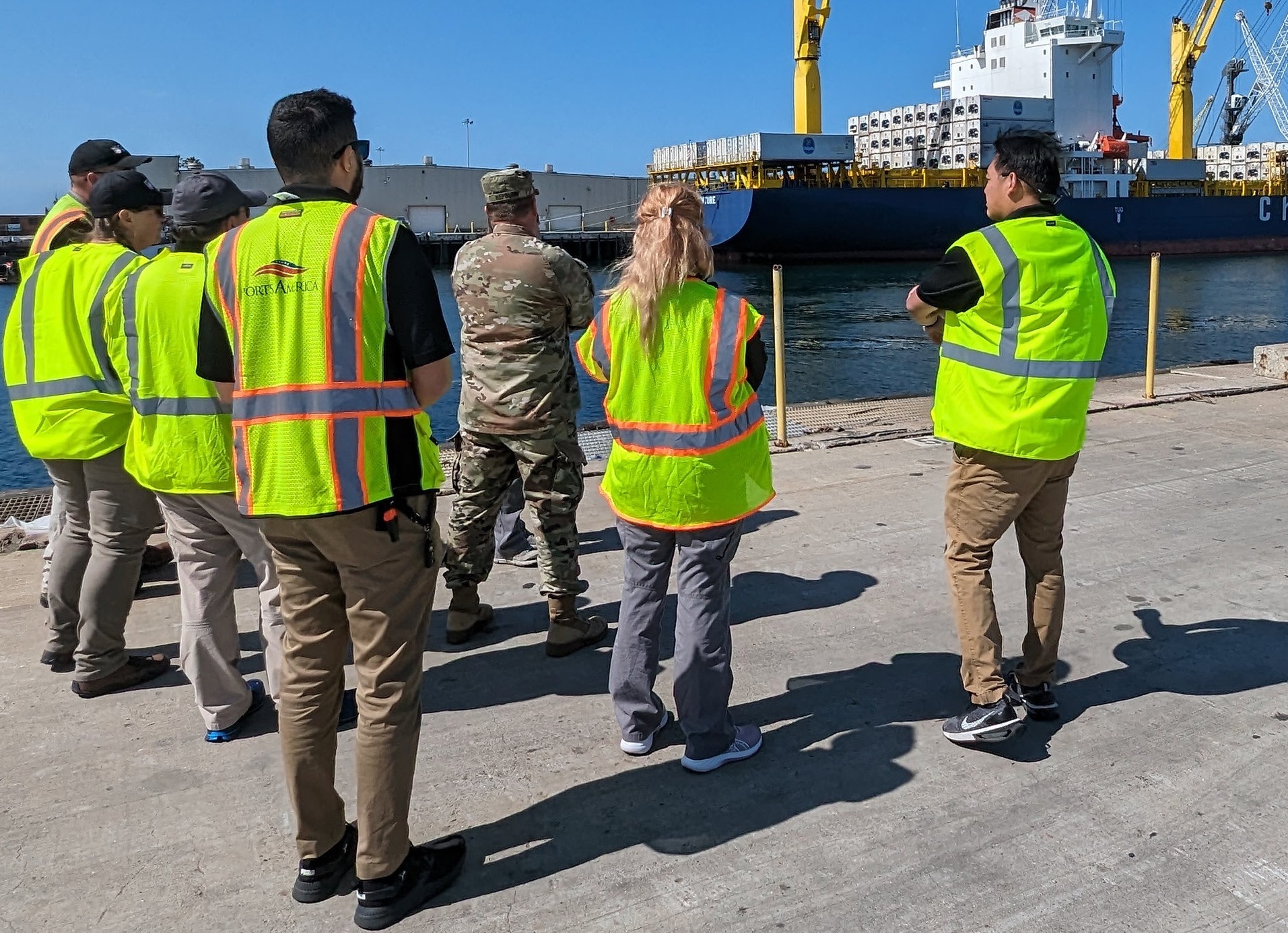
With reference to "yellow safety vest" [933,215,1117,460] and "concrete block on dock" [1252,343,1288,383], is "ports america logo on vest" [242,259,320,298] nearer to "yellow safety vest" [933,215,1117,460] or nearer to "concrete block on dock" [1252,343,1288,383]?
"yellow safety vest" [933,215,1117,460]

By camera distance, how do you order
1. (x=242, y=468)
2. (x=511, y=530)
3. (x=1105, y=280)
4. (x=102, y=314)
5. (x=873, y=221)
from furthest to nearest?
(x=873, y=221) → (x=511, y=530) → (x=102, y=314) → (x=1105, y=280) → (x=242, y=468)

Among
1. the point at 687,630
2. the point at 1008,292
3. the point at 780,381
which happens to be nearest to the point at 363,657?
the point at 687,630

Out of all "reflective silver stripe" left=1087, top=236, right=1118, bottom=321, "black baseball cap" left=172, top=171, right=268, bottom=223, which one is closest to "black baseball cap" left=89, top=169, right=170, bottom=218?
"black baseball cap" left=172, top=171, right=268, bottom=223

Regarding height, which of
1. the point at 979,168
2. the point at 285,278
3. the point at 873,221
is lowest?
the point at 285,278

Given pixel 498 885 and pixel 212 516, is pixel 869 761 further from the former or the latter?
pixel 212 516

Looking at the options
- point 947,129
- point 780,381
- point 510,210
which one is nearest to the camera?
point 510,210

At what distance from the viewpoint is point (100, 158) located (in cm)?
360

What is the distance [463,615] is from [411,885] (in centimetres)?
157

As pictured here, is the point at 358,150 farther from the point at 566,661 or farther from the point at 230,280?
the point at 566,661

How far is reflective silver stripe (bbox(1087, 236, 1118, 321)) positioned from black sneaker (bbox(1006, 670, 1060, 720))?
112 centimetres

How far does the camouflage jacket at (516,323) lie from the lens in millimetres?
3510

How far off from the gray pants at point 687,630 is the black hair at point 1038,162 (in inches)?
49.7

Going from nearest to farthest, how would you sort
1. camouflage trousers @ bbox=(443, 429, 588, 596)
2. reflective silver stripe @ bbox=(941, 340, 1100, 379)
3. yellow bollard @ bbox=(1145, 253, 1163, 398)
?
reflective silver stripe @ bbox=(941, 340, 1100, 379) → camouflage trousers @ bbox=(443, 429, 588, 596) → yellow bollard @ bbox=(1145, 253, 1163, 398)

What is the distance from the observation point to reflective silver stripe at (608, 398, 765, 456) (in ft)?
8.57
